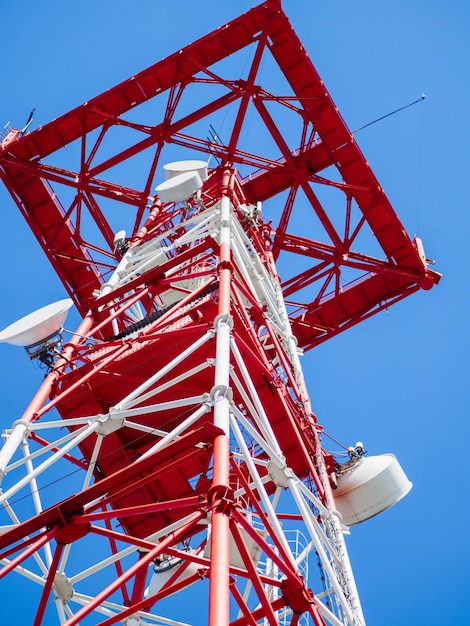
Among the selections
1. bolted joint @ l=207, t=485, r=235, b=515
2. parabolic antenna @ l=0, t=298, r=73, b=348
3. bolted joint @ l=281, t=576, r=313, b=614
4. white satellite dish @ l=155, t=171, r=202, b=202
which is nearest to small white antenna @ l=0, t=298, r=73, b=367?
parabolic antenna @ l=0, t=298, r=73, b=348

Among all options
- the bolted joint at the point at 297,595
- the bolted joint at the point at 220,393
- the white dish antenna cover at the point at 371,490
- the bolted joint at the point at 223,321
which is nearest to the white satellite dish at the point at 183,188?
the white dish antenna cover at the point at 371,490

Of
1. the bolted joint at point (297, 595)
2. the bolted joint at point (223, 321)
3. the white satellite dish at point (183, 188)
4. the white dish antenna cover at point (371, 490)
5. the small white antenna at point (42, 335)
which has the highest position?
the white satellite dish at point (183, 188)

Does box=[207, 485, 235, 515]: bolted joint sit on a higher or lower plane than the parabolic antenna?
lower

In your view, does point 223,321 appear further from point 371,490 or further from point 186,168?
point 186,168

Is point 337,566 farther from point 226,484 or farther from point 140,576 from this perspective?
point 226,484

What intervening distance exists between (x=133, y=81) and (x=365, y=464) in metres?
15.2

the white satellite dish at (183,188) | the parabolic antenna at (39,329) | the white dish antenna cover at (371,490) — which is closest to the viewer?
the parabolic antenna at (39,329)

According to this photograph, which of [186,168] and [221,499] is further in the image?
[186,168]

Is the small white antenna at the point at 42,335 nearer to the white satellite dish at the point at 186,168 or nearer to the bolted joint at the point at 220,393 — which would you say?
the bolted joint at the point at 220,393

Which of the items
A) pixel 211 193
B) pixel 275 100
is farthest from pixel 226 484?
pixel 275 100

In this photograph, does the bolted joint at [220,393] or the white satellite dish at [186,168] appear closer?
the bolted joint at [220,393]

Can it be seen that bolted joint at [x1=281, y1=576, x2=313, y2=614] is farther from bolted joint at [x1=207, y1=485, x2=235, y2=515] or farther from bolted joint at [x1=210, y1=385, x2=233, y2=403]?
bolted joint at [x1=210, y1=385, x2=233, y2=403]

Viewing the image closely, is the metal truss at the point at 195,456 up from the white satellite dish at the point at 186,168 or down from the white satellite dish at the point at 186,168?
down

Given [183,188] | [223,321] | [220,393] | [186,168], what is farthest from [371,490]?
[186,168]
